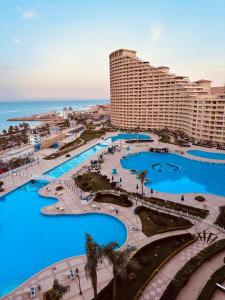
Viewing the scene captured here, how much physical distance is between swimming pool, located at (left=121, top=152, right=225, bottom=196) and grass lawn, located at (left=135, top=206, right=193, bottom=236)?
994 centimetres

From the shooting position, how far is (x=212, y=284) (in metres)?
17.3

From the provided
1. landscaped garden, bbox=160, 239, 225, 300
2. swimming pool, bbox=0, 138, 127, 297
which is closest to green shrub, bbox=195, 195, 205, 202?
landscaped garden, bbox=160, 239, 225, 300

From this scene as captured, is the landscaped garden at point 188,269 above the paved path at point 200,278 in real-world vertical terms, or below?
above

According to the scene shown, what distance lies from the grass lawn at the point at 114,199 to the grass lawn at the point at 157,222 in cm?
247

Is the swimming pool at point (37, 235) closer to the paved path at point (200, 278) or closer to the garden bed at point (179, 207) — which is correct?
the garden bed at point (179, 207)

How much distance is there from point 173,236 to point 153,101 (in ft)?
278

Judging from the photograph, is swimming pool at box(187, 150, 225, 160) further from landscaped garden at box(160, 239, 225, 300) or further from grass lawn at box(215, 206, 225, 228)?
landscaped garden at box(160, 239, 225, 300)

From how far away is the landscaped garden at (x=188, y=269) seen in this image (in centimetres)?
1667

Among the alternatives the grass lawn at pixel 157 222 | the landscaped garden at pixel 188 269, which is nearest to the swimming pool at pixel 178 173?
the grass lawn at pixel 157 222

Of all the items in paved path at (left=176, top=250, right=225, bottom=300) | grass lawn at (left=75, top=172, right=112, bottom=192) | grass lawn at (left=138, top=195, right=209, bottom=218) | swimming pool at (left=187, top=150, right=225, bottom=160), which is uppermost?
swimming pool at (left=187, top=150, right=225, bottom=160)

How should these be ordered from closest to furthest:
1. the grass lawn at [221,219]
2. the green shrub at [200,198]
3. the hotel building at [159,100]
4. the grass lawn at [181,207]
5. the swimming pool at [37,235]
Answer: the swimming pool at [37,235] → the grass lawn at [221,219] → the grass lawn at [181,207] → the green shrub at [200,198] → the hotel building at [159,100]

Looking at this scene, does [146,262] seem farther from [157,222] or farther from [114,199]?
[114,199]

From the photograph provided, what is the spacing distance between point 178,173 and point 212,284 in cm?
3228

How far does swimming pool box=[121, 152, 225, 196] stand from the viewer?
39.9 metres
